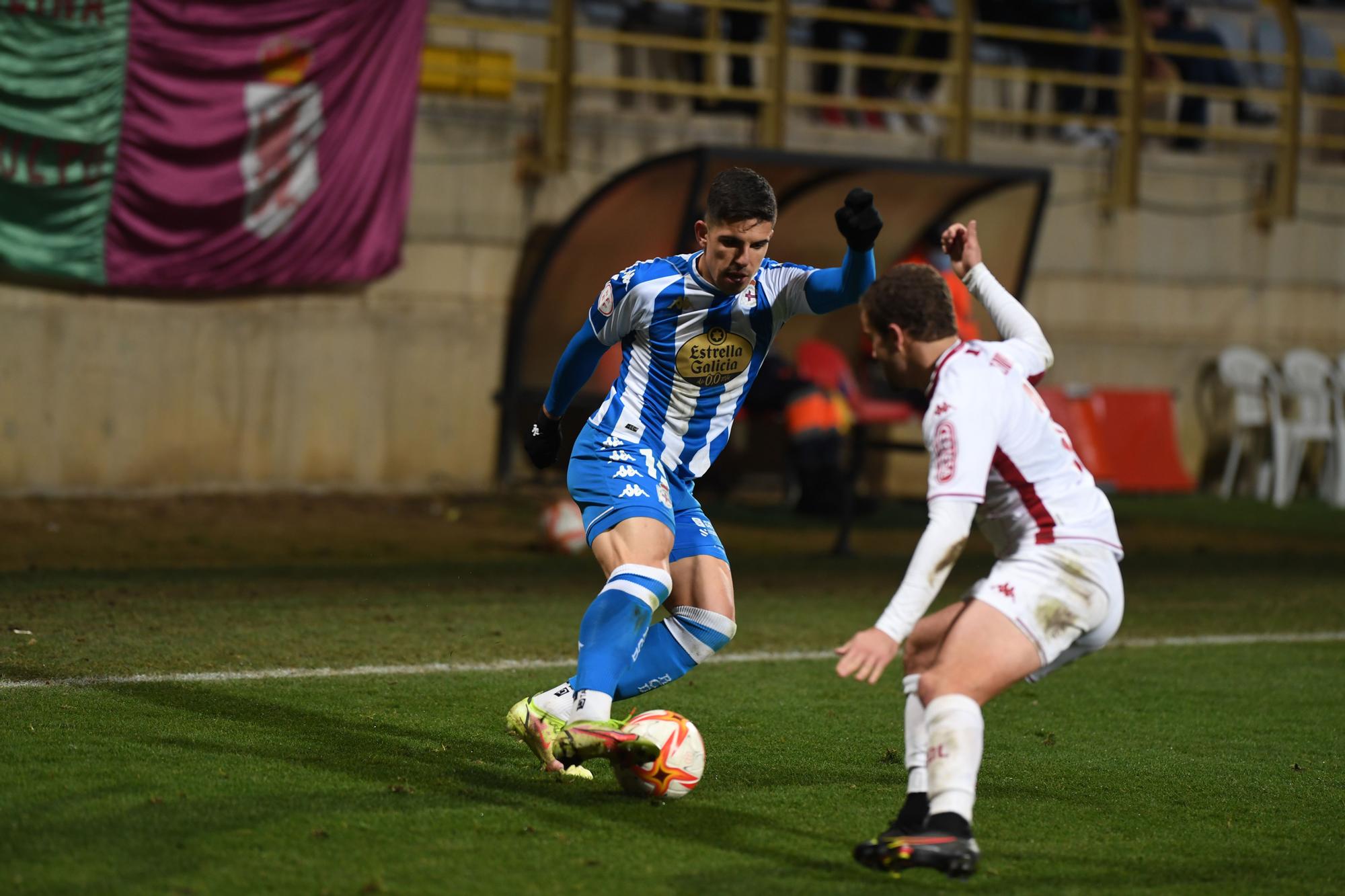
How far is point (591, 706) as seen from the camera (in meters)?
5.05

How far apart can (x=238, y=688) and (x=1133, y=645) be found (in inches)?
176

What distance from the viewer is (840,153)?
16.1m

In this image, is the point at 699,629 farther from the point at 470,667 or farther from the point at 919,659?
the point at 470,667

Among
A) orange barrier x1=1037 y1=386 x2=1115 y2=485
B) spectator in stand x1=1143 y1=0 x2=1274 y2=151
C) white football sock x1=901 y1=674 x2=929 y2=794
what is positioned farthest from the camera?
spectator in stand x1=1143 y1=0 x2=1274 y2=151

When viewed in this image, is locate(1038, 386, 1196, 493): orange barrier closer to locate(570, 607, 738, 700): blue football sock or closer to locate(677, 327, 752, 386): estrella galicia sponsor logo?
locate(677, 327, 752, 386): estrella galicia sponsor logo

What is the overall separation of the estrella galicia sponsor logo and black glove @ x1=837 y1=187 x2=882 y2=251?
1.91 feet

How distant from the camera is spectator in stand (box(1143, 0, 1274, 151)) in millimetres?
18062

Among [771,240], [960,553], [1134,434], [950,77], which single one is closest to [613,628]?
[960,553]

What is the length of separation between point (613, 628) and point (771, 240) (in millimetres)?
8940

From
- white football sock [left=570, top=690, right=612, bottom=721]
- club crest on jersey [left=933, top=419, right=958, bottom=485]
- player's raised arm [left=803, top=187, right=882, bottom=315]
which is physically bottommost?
white football sock [left=570, top=690, right=612, bottom=721]

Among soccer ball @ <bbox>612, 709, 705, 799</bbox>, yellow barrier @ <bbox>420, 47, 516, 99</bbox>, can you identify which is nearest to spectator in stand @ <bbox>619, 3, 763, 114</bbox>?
yellow barrier @ <bbox>420, 47, 516, 99</bbox>

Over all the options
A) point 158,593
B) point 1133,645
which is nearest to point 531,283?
point 158,593

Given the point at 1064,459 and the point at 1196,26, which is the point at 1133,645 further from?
the point at 1196,26

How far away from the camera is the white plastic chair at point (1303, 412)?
17.1m
